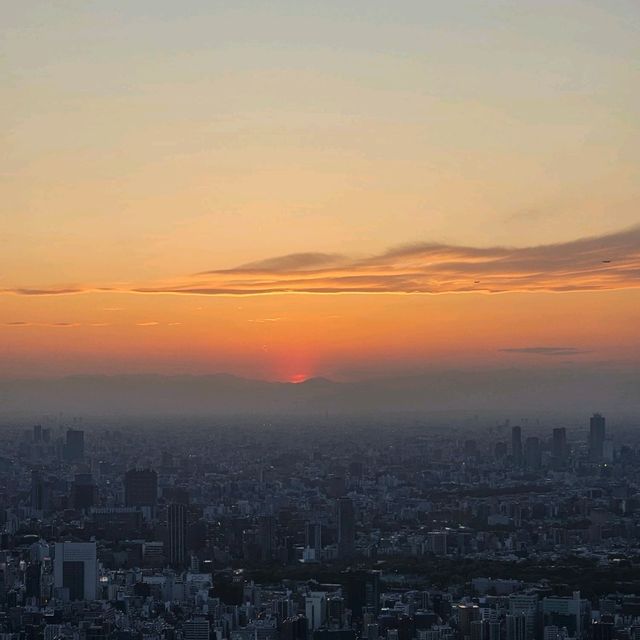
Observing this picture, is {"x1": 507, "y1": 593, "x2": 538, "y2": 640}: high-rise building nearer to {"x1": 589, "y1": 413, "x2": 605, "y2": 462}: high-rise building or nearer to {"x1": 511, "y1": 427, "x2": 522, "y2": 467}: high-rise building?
{"x1": 511, "y1": 427, "x2": 522, "y2": 467}: high-rise building

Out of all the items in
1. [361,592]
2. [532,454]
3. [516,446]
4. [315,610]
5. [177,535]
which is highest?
[315,610]

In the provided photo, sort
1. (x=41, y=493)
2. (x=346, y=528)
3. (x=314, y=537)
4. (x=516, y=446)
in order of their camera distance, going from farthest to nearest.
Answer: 1. (x=516, y=446)
2. (x=41, y=493)
3. (x=346, y=528)
4. (x=314, y=537)

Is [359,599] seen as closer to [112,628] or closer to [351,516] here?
[112,628]

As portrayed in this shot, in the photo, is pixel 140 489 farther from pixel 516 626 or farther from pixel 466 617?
pixel 516 626

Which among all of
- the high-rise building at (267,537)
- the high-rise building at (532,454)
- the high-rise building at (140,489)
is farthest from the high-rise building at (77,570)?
the high-rise building at (532,454)

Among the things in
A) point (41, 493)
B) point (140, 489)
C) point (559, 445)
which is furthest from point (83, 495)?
point (559, 445)

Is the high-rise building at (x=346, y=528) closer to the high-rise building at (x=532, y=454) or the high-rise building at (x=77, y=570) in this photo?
the high-rise building at (x=77, y=570)
